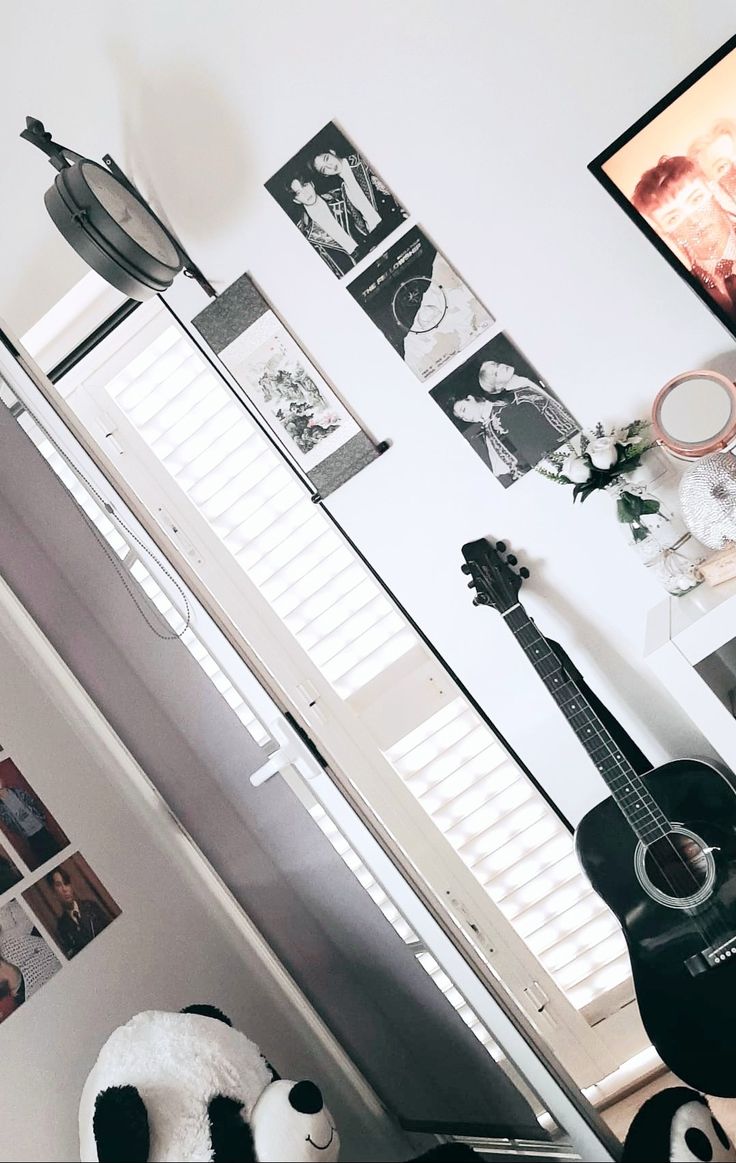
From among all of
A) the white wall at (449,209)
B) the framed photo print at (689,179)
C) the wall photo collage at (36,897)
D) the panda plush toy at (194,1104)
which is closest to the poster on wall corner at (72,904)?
the wall photo collage at (36,897)

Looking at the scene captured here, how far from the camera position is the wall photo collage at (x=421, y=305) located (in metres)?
1.98

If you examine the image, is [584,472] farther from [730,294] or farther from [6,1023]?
[6,1023]

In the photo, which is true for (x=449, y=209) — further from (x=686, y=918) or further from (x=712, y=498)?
(x=686, y=918)

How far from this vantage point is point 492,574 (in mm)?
1988

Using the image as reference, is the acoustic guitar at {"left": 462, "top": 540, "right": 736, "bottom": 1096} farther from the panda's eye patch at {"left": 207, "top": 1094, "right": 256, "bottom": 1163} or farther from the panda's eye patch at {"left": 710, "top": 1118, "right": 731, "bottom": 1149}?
the panda's eye patch at {"left": 207, "top": 1094, "right": 256, "bottom": 1163}

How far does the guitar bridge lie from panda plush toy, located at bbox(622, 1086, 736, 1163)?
0.92ft

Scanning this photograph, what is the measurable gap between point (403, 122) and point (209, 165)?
0.47 meters

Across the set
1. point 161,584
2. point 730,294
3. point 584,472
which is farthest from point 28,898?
point 730,294

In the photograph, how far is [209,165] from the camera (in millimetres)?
2102

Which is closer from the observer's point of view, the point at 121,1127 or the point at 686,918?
the point at 121,1127

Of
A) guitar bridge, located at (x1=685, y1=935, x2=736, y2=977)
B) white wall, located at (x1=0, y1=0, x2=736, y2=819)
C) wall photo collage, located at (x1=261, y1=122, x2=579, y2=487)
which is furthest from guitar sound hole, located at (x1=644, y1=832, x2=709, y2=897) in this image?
wall photo collage, located at (x1=261, y1=122, x2=579, y2=487)

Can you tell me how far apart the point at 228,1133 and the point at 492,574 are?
116 cm

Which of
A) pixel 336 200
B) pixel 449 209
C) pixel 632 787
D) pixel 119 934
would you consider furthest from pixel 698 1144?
pixel 336 200

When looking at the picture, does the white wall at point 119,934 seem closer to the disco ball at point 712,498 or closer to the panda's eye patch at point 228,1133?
the panda's eye patch at point 228,1133
